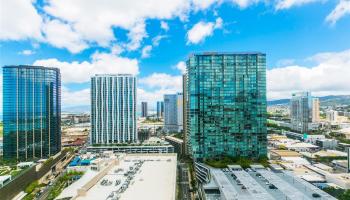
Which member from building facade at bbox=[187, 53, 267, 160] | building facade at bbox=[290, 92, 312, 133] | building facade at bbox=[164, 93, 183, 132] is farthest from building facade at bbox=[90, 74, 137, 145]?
building facade at bbox=[290, 92, 312, 133]

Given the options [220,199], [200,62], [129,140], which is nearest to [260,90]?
[200,62]

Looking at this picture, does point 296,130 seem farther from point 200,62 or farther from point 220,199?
point 220,199

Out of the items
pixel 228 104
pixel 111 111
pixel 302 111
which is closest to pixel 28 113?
pixel 111 111

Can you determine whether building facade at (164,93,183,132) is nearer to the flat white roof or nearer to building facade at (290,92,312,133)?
building facade at (290,92,312,133)

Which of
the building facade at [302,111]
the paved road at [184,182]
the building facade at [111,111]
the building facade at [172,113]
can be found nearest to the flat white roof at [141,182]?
the paved road at [184,182]

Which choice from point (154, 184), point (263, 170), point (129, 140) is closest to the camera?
point (154, 184)
